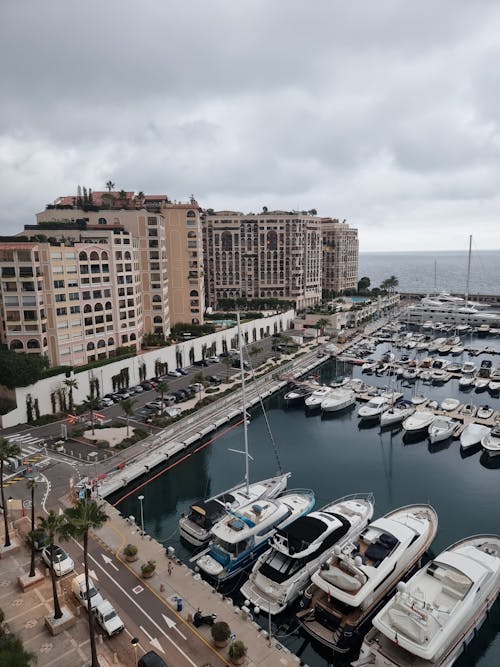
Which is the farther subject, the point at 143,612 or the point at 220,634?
A: the point at 143,612

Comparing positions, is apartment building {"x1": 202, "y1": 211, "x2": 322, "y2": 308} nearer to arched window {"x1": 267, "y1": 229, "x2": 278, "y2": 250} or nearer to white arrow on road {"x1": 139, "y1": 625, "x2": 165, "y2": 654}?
arched window {"x1": 267, "y1": 229, "x2": 278, "y2": 250}

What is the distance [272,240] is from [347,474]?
350 feet

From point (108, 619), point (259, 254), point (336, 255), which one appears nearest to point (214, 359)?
point (259, 254)

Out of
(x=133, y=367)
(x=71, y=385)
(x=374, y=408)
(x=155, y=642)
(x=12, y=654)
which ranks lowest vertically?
(x=374, y=408)

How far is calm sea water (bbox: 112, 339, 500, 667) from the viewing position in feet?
145

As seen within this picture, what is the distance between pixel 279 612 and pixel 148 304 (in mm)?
73454

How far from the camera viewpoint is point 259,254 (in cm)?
15050

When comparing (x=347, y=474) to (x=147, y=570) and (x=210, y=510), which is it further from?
(x=147, y=570)

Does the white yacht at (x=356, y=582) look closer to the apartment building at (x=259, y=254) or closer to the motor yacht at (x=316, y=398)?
the motor yacht at (x=316, y=398)

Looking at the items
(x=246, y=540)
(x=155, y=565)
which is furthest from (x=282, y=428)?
(x=155, y=565)

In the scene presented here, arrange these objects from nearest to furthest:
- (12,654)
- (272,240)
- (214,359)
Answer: (12,654) < (214,359) < (272,240)

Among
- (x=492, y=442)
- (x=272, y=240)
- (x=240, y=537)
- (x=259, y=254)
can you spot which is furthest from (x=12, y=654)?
(x=272, y=240)

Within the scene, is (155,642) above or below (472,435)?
above

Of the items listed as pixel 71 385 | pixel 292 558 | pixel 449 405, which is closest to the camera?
pixel 292 558
